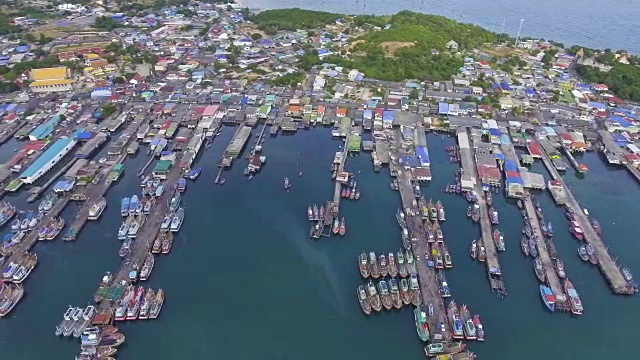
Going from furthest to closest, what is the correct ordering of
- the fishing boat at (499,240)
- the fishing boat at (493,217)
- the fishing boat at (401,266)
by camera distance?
the fishing boat at (493,217) < the fishing boat at (499,240) < the fishing boat at (401,266)

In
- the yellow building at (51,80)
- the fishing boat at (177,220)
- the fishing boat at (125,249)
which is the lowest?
the fishing boat at (125,249)

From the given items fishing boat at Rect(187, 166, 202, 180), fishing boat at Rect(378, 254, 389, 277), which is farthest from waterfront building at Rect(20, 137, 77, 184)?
fishing boat at Rect(378, 254, 389, 277)

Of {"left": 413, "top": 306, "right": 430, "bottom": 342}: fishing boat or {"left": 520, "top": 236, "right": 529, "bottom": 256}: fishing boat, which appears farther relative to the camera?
{"left": 520, "top": 236, "right": 529, "bottom": 256}: fishing boat

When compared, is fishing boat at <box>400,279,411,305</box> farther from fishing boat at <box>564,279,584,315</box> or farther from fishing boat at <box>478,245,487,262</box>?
fishing boat at <box>564,279,584,315</box>

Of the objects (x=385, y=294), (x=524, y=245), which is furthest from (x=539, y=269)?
(x=385, y=294)

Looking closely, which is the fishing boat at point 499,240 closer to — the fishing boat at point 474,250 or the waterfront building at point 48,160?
the fishing boat at point 474,250

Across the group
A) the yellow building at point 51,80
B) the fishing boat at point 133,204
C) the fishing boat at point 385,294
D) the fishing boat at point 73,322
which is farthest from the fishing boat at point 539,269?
the yellow building at point 51,80
